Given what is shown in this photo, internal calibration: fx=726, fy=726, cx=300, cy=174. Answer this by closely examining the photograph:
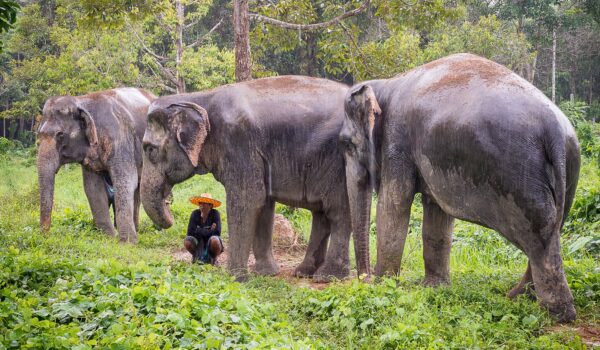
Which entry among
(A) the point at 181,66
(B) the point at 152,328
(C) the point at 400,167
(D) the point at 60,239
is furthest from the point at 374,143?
(A) the point at 181,66

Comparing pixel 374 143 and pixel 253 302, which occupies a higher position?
pixel 374 143

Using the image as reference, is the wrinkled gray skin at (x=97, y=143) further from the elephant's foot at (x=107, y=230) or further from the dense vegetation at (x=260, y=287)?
the dense vegetation at (x=260, y=287)

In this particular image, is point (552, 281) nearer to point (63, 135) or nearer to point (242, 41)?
point (242, 41)

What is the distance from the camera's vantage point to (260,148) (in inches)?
285

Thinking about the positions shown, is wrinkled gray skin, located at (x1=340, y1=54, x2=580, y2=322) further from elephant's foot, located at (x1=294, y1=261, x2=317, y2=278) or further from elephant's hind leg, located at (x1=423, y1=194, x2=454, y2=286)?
elephant's foot, located at (x1=294, y1=261, x2=317, y2=278)

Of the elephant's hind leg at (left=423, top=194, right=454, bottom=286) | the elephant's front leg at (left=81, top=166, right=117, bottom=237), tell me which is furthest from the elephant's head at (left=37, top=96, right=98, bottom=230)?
the elephant's hind leg at (left=423, top=194, right=454, bottom=286)

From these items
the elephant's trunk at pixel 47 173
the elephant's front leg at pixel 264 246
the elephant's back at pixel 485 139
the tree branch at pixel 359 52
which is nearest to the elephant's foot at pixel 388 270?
the elephant's back at pixel 485 139

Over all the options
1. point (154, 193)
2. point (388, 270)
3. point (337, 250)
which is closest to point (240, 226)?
point (337, 250)

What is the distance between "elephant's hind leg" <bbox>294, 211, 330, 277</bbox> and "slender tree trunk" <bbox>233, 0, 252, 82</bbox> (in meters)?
3.28

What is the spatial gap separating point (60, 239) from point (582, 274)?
578 centimetres

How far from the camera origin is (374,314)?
5.02 metres

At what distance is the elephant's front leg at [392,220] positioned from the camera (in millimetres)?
6004

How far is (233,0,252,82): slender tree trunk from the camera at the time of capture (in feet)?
34.0

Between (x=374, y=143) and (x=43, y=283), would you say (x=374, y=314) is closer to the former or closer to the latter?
(x=374, y=143)
